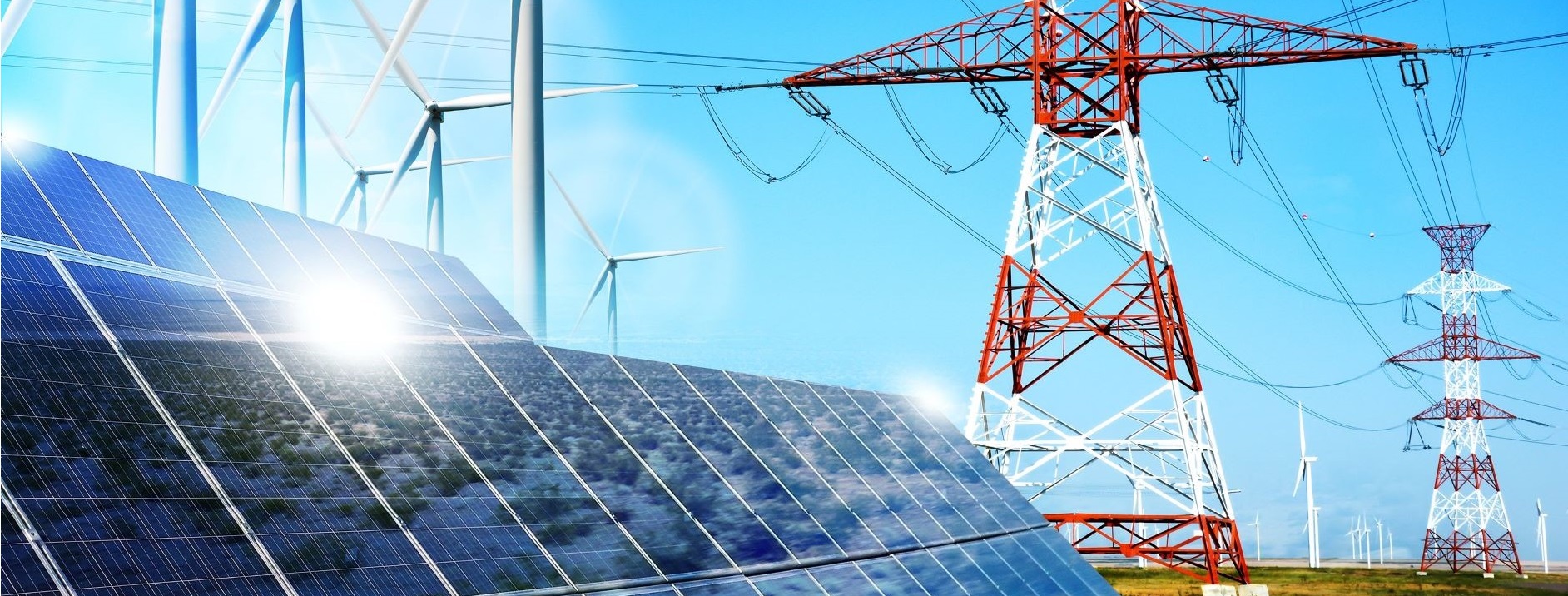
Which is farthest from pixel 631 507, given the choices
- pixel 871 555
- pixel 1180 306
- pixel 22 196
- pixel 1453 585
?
pixel 1453 585

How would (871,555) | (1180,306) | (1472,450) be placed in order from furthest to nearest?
1. (1472,450)
2. (1180,306)
3. (871,555)

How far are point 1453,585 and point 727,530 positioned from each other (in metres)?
69.6

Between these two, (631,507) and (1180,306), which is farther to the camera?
(1180,306)

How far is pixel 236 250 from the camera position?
86.0 ft

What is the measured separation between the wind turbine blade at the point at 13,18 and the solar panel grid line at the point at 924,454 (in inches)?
915

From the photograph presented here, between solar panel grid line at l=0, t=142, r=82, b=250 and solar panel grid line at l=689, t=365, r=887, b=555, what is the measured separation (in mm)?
14780

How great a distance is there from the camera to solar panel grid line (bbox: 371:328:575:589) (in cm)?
2117

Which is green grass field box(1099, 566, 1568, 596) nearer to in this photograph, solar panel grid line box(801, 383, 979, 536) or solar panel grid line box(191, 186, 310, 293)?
solar panel grid line box(801, 383, 979, 536)

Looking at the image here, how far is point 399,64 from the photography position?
45562 millimetres

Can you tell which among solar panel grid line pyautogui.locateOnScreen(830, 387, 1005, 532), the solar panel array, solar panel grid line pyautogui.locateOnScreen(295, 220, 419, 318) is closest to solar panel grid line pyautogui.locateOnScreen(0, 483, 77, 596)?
the solar panel array

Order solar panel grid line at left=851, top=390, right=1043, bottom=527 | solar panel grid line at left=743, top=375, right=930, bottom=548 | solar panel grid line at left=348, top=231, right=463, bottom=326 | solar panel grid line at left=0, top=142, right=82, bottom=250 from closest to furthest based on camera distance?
solar panel grid line at left=0, top=142, right=82, bottom=250 → solar panel grid line at left=348, top=231, right=463, bottom=326 → solar panel grid line at left=743, top=375, right=930, bottom=548 → solar panel grid line at left=851, top=390, right=1043, bottom=527

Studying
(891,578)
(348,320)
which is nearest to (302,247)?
(348,320)

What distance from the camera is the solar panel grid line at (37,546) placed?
14.8 metres

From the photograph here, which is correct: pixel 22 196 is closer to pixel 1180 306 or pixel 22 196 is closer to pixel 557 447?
pixel 557 447
